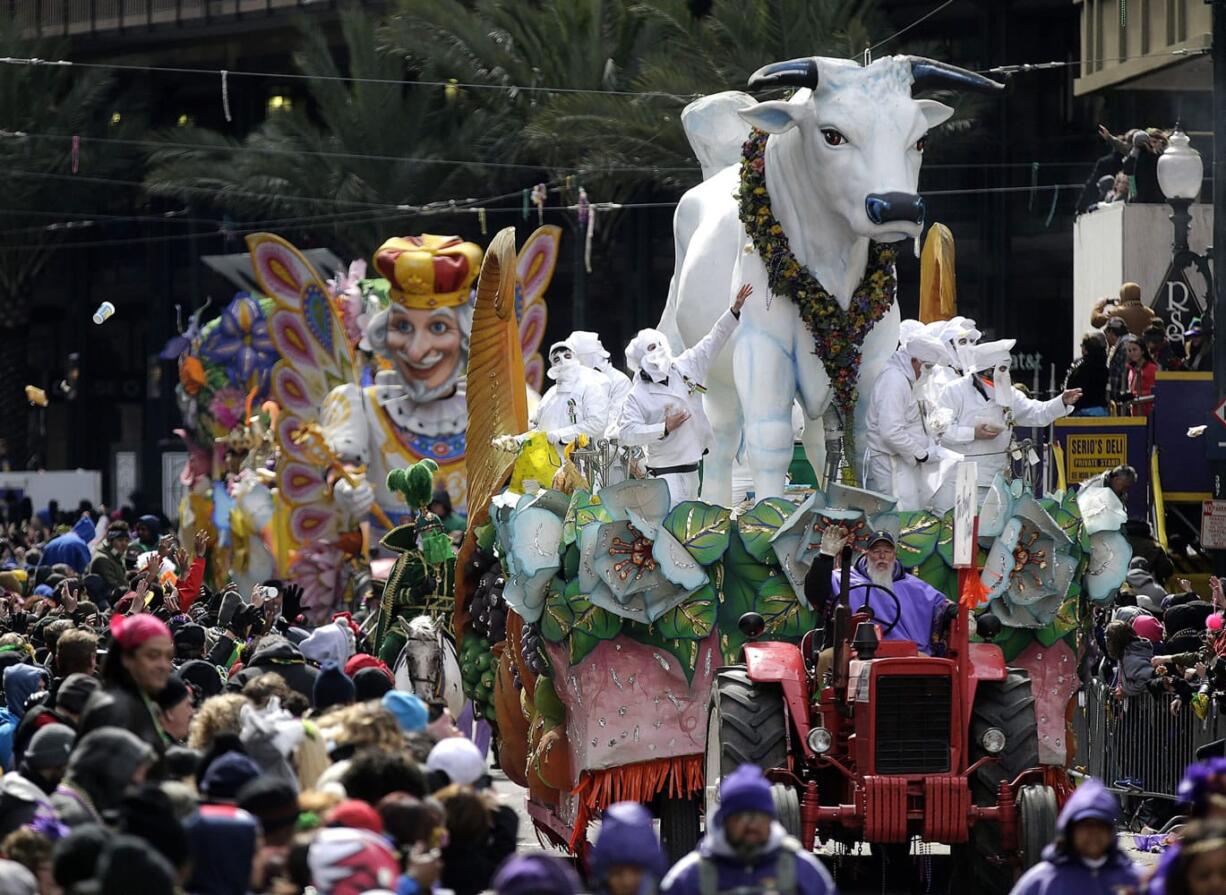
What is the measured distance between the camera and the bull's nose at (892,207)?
14922 millimetres

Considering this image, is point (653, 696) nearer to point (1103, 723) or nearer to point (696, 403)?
point (696, 403)

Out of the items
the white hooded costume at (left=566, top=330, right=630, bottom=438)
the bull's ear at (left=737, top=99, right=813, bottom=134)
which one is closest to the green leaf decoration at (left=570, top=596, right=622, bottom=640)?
the bull's ear at (left=737, top=99, right=813, bottom=134)

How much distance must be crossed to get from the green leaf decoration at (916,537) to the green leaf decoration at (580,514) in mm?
1573

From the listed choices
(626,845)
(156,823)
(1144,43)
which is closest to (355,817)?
(156,823)

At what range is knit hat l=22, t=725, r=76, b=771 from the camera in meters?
9.84

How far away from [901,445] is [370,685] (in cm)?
478

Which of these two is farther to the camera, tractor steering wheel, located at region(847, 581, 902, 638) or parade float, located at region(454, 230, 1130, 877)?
parade float, located at region(454, 230, 1130, 877)

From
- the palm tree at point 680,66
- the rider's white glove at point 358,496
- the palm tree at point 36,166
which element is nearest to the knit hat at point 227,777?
the rider's white glove at point 358,496

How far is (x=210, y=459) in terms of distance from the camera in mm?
31938

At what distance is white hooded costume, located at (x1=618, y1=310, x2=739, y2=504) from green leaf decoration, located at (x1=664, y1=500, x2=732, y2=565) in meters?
1.04

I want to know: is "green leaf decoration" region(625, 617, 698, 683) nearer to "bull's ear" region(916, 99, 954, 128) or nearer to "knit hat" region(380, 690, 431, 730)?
"bull's ear" region(916, 99, 954, 128)

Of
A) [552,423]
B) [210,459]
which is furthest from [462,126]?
[552,423]

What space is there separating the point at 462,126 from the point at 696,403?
2276cm

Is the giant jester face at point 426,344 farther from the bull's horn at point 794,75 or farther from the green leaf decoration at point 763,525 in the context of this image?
the green leaf decoration at point 763,525
